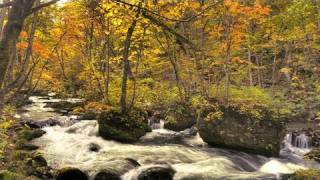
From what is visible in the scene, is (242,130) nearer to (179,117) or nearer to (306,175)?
(179,117)

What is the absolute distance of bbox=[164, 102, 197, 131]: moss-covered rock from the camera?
16.8 meters

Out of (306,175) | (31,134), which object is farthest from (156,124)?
(306,175)

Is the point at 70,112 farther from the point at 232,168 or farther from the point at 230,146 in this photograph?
the point at 232,168

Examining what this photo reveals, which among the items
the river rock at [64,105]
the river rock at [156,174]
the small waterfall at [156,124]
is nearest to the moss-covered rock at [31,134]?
the small waterfall at [156,124]

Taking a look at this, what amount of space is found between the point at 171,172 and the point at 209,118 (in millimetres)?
4265

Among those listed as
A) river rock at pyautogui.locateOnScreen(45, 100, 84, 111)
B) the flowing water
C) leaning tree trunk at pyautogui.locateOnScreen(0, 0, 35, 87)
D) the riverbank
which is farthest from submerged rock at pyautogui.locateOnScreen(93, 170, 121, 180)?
river rock at pyautogui.locateOnScreen(45, 100, 84, 111)

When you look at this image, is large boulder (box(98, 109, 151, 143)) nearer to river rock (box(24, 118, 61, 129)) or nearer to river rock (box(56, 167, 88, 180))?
river rock (box(24, 118, 61, 129))

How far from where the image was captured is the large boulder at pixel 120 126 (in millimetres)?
14625

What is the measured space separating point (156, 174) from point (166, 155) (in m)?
2.86

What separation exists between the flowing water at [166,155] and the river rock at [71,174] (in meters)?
0.37

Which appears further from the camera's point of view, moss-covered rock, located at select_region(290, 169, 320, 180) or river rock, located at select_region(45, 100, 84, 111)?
river rock, located at select_region(45, 100, 84, 111)

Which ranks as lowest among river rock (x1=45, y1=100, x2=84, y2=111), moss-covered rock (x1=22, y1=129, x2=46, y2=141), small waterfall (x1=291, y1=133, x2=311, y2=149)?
small waterfall (x1=291, y1=133, x2=311, y2=149)

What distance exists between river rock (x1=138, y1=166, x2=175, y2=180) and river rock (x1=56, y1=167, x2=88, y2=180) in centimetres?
160

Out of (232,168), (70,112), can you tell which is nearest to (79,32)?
(70,112)
